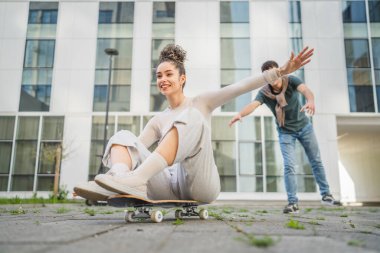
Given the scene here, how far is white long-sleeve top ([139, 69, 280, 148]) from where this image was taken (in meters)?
3.25

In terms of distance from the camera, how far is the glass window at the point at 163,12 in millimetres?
15805

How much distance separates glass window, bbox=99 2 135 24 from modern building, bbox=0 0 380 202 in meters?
0.05

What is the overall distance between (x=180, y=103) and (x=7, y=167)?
13.7m

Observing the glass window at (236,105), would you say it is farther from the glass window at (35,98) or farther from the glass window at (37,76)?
the glass window at (37,76)

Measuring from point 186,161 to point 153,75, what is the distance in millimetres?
12571

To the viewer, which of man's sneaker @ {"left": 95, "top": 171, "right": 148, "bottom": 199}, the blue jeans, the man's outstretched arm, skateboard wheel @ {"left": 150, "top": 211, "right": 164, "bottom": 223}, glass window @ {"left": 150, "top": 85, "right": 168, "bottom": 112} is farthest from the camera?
glass window @ {"left": 150, "top": 85, "right": 168, "bottom": 112}

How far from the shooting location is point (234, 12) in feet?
51.6

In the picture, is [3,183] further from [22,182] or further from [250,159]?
[250,159]

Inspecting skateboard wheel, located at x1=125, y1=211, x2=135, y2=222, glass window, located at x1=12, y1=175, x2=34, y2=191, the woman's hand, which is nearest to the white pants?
skateboard wheel, located at x1=125, y1=211, x2=135, y2=222

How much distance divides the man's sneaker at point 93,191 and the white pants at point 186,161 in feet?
1.08

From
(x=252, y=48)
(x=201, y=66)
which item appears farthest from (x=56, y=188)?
(x=252, y=48)

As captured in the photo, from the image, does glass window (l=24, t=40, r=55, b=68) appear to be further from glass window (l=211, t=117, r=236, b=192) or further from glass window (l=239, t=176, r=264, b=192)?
glass window (l=239, t=176, r=264, b=192)

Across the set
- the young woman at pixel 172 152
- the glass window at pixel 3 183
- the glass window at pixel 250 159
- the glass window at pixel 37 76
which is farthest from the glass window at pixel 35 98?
the young woman at pixel 172 152

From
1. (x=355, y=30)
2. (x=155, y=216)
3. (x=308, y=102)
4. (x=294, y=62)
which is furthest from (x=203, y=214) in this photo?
(x=355, y=30)
